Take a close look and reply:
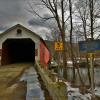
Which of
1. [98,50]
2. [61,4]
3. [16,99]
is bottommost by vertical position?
[16,99]

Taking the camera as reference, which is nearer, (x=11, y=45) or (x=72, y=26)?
(x=72, y=26)

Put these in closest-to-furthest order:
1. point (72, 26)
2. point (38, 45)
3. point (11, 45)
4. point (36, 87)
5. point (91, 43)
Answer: point (91, 43)
point (36, 87)
point (38, 45)
point (72, 26)
point (11, 45)

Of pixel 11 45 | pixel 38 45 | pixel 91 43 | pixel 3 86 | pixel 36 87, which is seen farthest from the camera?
pixel 11 45

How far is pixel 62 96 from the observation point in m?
7.23

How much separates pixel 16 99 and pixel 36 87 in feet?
6.92

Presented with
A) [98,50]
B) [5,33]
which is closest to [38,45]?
[5,33]

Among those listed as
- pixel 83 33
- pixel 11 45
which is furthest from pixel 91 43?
A: pixel 11 45

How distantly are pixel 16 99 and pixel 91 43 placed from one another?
360 centimetres

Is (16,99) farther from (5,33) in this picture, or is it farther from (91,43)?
(5,33)

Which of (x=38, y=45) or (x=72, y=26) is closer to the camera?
(x=38, y=45)

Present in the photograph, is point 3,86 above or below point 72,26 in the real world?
below

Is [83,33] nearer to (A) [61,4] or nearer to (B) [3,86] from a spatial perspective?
(A) [61,4]

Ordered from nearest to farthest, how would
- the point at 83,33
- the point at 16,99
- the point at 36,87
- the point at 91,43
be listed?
the point at 91,43 < the point at 16,99 < the point at 36,87 < the point at 83,33

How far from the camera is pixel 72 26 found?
3228 centimetres
